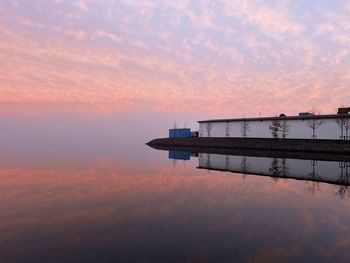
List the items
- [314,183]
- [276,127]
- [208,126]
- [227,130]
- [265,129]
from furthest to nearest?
[208,126], [227,130], [265,129], [276,127], [314,183]

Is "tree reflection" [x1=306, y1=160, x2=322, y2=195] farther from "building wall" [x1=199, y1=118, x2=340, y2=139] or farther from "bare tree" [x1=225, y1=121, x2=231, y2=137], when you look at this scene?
"bare tree" [x1=225, y1=121, x2=231, y2=137]

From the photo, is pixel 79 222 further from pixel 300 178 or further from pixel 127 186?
pixel 300 178

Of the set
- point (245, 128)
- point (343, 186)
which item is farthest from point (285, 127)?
point (343, 186)

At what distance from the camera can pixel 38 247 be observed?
416 inches

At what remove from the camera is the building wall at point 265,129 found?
61.5m

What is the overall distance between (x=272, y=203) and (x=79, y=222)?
10.7m

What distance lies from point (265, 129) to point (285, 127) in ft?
17.0

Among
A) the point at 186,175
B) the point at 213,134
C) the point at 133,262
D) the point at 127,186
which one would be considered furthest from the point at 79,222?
the point at 213,134

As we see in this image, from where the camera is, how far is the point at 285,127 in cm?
6806

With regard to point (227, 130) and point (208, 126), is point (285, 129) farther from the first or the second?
point (208, 126)

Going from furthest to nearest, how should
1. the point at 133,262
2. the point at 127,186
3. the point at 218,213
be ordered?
the point at 127,186
the point at 218,213
the point at 133,262

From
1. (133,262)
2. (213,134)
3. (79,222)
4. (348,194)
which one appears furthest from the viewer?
(213,134)

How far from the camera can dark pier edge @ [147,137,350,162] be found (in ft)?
165

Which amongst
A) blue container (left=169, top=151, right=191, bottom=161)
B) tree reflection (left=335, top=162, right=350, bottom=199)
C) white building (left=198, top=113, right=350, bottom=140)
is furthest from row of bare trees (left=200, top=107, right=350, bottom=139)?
tree reflection (left=335, top=162, right=350, bottom=199)
